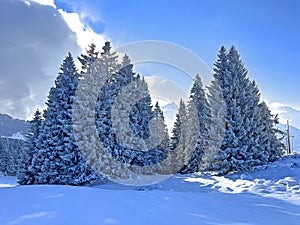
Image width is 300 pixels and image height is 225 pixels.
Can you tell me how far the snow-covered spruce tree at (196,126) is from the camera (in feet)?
87.1

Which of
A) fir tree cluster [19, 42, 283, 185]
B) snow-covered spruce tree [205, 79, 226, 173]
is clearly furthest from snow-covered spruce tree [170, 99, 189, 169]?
snow-covered spruce tree [205, 79, 226, 173]

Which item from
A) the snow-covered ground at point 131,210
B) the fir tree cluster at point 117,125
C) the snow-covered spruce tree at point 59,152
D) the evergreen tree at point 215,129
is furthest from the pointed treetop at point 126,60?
the snow-covered ground at point 131,210

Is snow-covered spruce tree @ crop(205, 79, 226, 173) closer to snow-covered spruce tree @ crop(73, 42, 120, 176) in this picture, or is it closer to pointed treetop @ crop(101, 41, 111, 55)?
snow-covered spruce tree @ crop(73, 42, 120, 176)

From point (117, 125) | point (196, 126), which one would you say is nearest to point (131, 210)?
point (117, 125)

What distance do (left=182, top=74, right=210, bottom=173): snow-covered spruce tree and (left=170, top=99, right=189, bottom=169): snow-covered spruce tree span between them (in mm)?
1915

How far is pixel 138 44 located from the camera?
808 inches

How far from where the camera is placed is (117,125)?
2033 centimetres

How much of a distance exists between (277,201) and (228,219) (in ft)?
11.1

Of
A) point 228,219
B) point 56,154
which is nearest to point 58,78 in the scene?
point 56,154

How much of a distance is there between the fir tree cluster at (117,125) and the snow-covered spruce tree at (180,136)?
7.50m

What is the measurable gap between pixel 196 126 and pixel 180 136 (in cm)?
554

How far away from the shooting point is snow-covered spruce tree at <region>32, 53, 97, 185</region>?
60.2 ft

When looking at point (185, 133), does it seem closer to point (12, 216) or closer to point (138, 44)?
point (138, 44)

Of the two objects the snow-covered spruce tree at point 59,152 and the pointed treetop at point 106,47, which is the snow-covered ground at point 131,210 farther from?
the pointed treetop at point 106,47
